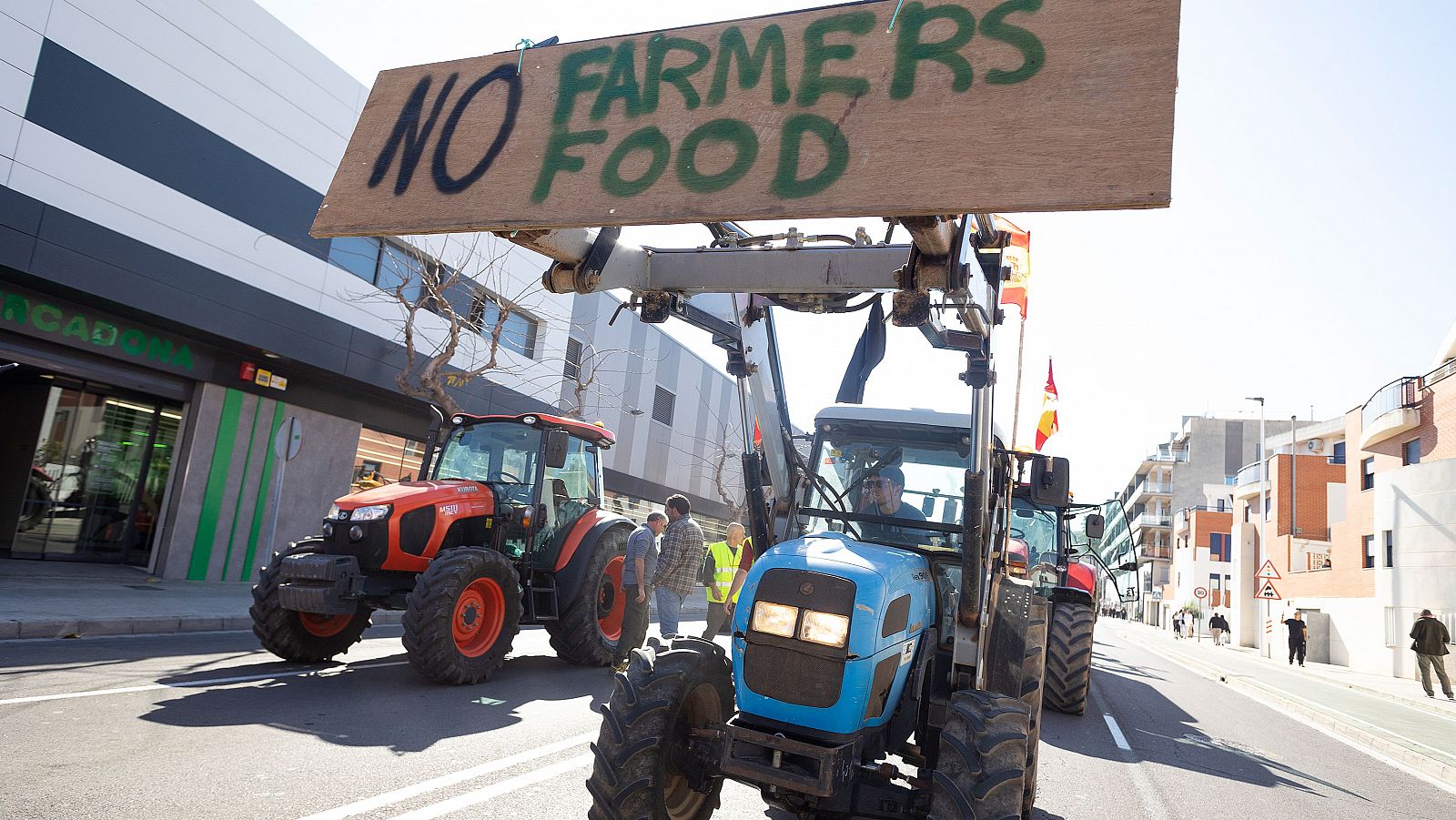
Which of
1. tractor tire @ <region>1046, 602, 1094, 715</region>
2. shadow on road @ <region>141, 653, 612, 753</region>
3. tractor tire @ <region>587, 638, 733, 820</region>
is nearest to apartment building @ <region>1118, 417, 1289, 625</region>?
tractor tire @ <region>1046, 602, 1094, 715</region>

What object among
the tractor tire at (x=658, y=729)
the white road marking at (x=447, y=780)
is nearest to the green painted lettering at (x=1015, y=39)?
the tractor tire at (x=658, y=729)

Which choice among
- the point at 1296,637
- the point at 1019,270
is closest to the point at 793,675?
the point at 1019,270

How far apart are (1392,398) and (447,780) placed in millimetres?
33377

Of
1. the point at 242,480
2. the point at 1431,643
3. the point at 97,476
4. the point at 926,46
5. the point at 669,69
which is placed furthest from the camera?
the point at 1431,643

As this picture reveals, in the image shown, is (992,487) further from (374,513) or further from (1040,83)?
(374,513)

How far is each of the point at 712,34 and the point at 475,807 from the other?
3.67m

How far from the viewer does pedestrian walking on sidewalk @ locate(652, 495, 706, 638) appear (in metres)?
9.01

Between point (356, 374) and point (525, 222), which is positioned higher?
point (356, 374)

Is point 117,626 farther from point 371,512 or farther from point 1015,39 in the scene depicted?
point 1015,39

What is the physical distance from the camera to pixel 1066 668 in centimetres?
884

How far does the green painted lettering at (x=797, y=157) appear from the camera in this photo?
8.60ft

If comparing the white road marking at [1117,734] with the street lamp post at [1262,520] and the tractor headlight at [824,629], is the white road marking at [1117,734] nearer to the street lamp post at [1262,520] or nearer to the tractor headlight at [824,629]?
the tractor headlight at [824,629]

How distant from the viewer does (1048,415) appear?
13.6 metres

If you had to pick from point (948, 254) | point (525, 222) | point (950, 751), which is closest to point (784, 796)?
point (950, 751)
